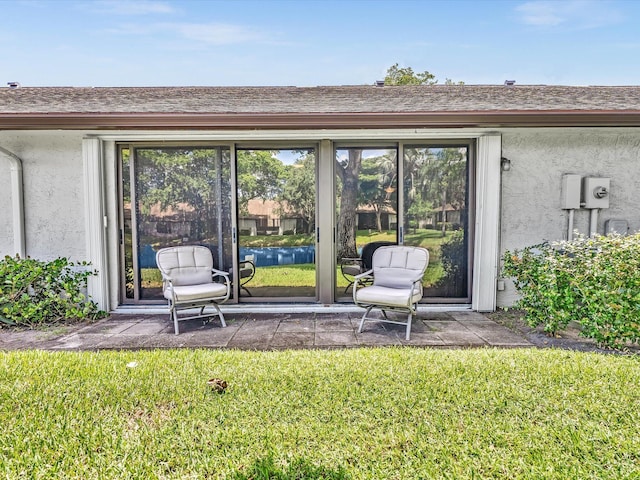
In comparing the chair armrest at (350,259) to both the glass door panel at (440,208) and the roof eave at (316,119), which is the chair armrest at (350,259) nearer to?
the glass door panel at (440,208)

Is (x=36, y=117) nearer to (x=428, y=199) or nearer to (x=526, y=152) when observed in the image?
(x=428, y=199)

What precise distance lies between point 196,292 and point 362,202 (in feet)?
8.83

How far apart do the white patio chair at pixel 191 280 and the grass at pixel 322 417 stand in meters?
1.21

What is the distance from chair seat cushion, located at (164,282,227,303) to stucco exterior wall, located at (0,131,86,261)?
6.05 feet

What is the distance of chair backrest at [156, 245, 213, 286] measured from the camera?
4984 millimetres

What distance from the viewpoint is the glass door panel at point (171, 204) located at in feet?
18.3

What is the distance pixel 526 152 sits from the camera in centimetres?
534

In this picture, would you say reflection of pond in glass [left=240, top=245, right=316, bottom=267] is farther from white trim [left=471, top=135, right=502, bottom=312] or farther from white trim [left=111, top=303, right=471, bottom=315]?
white trim [left=471, top=135, right=502, bottom=312]

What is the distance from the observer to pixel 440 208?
18.5ft

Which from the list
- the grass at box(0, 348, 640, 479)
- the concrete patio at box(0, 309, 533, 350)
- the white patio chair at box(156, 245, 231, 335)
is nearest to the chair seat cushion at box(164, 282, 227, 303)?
the white patio chair at box(156, 245, 231, 335)

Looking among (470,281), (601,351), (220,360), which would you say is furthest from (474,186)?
(220,360)

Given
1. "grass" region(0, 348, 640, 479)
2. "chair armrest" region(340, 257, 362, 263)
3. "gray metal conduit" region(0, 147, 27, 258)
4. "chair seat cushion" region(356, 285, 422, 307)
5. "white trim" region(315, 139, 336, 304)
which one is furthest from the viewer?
"chair armrest" region(340, 257, 362, 263)

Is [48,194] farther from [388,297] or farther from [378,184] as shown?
[388,297]

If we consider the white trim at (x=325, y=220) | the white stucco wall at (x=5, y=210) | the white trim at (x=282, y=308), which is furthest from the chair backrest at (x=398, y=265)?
the white stucco wall at (x=5, y=210)
